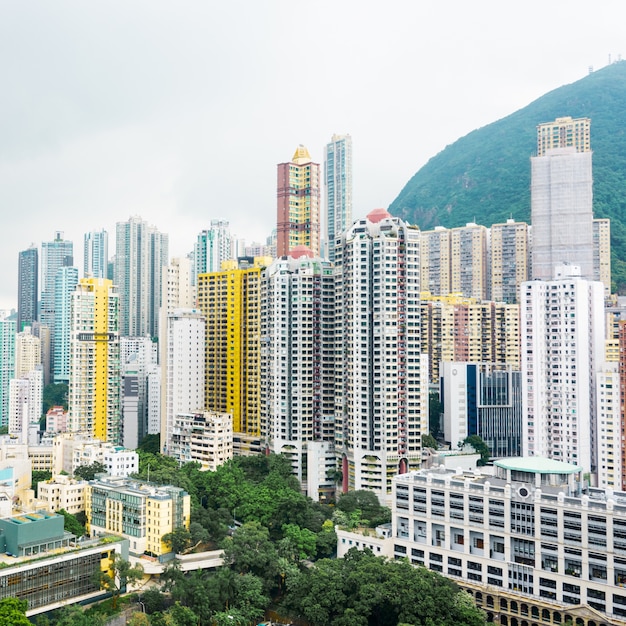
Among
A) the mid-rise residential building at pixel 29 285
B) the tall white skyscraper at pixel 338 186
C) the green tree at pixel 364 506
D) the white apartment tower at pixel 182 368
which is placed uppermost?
the tall white skyscraper at pixel 338 186

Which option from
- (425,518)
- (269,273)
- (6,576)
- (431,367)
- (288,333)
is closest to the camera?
(6,576)

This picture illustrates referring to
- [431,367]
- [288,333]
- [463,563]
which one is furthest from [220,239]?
[463,563]

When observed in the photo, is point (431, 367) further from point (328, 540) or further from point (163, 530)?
point (163, 530)

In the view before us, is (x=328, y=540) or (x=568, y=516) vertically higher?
(x=568, y=516)

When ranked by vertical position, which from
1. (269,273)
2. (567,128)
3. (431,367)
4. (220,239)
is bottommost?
(431,367)

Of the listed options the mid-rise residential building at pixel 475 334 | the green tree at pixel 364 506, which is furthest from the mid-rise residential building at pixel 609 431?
the mid-rise residential building at pixel 475 334

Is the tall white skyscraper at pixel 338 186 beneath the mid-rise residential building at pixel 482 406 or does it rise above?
above

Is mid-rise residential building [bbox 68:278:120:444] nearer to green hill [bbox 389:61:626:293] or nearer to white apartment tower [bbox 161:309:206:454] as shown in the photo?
white apartment tower [bbox 161:309:206:454]

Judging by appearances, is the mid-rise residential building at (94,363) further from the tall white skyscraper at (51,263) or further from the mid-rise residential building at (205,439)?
the tall white skyscraper at (51,263)
